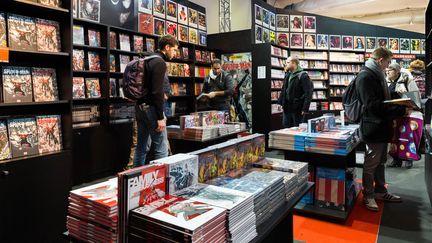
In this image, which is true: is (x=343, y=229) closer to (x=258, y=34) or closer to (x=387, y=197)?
(x=387, y=197)

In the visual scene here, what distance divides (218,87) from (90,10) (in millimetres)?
2150

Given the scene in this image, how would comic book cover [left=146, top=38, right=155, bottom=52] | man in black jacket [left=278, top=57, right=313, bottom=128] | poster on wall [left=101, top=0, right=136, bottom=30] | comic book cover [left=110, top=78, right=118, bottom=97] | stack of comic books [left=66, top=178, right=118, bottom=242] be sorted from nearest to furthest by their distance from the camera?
stack of comic books [left=66, top=178, right=118, bottom=242] < comic book cover [left=110, top=78, right=118, bottom=97] < poster on wall [left=101, top=0, right=136, bottom=30] < man in black jacket [left=278, top=57, right=313, bottom=128] < comic book cover [left=146, top=38, right=155, bottom=52]

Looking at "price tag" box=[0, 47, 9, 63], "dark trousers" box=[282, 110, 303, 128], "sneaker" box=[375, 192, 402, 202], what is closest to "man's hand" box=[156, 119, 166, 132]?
"price tag" box=[0, 47, 9, 63]

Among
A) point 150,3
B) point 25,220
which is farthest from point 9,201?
point 150,3

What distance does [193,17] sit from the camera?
21.3 feet

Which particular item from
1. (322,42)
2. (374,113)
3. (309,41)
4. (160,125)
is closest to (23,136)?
(160,125)

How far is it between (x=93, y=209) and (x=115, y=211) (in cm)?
10

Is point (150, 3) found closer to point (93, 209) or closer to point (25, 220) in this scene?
point (25, 220)

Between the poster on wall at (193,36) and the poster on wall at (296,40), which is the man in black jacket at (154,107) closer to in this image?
the poster on wall at (193,36)

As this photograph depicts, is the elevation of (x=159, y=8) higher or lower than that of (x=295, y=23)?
lower

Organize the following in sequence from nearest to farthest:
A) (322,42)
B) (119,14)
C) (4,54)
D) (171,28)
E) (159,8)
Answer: (4,54)
(119,14)
(159,8)
(171,28)
(322,42)

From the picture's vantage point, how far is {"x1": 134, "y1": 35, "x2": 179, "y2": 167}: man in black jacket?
2.86 m

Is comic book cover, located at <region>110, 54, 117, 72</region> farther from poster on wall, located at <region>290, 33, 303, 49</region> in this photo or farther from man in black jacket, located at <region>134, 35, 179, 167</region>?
poster on wall, located at <region>290, 33, 303, 49</region>

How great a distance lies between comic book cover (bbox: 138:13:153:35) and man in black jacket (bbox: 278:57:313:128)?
244 centimetres
